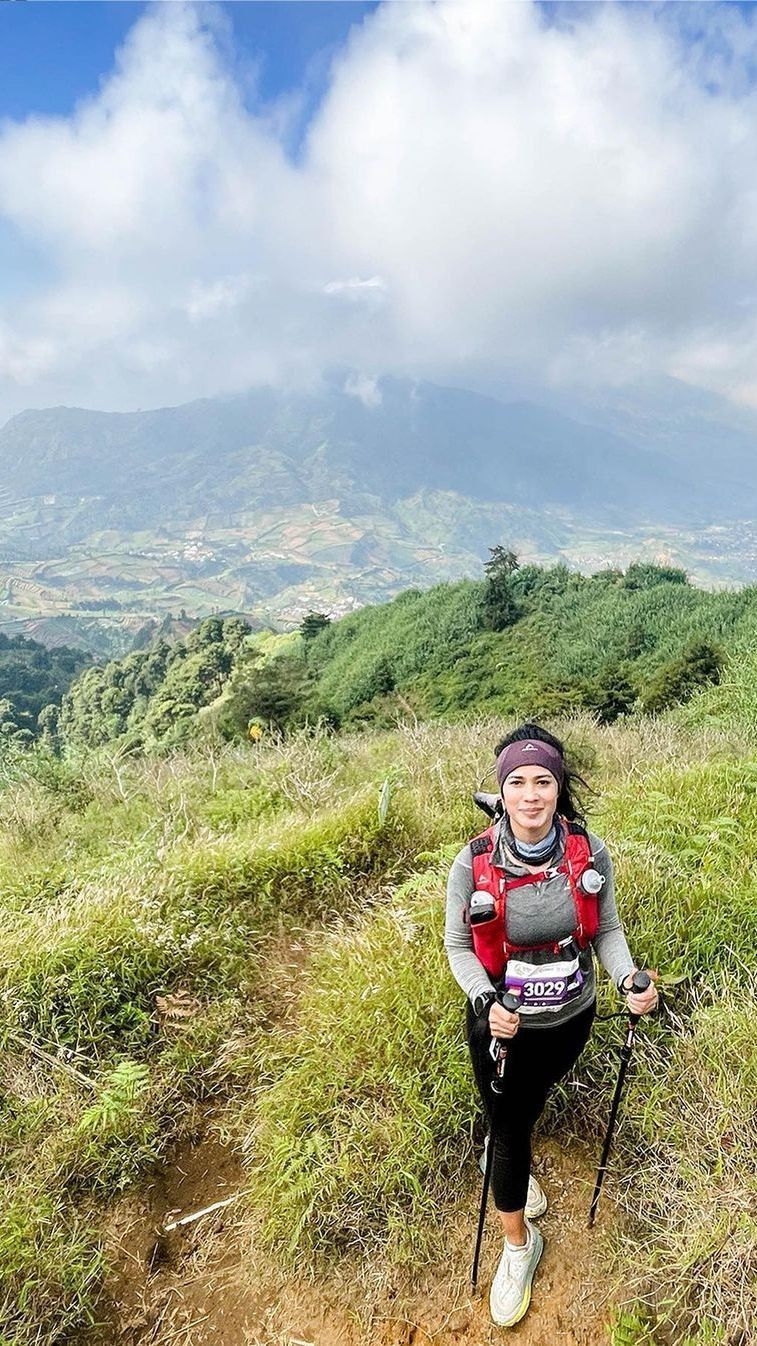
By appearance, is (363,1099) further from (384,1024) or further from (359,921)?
(359,921)

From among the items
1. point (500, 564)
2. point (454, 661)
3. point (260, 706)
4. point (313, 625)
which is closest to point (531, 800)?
point (260, 706)

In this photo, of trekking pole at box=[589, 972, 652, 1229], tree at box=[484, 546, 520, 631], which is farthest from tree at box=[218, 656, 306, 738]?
trekking pole at box=[589, 972, 652, 1229]

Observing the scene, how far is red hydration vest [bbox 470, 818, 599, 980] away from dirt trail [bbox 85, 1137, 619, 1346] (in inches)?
41.6

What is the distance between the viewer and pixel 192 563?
17400cm

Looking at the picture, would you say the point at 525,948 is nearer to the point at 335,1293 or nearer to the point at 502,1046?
the point at 502,1046

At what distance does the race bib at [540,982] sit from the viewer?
1.83 meters

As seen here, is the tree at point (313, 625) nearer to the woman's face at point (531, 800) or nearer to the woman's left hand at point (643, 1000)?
the woman's face at point (531, 800)

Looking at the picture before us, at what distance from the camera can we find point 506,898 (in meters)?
1.85

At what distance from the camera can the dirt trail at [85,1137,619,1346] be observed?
1.97 meters

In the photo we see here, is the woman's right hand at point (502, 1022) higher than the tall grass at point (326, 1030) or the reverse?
higher

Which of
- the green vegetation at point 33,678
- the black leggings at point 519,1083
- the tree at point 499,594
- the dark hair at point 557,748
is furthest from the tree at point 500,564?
the black leggings at point 519,1083

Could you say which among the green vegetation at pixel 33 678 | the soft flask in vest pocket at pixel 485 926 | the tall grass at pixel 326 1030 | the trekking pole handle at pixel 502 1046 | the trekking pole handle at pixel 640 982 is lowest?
the green vegetation at pixel 33 678

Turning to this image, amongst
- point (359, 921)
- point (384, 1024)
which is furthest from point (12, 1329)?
point (359, 921)

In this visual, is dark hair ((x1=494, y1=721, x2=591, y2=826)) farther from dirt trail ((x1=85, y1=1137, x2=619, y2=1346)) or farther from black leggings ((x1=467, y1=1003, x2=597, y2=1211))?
dirt trail ((x1=85, y1=1137, x2=619, y2=1346))
